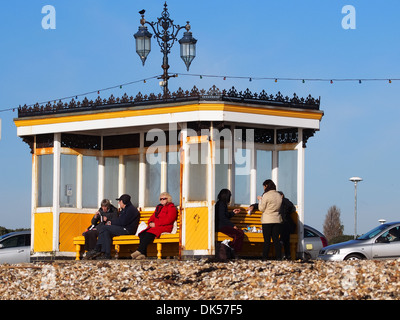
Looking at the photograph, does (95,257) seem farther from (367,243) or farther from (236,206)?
(367,243)

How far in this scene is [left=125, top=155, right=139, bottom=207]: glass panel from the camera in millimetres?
22312

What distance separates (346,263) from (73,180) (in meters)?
7.93

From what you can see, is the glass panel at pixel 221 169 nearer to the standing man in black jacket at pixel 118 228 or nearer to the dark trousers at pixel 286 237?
the dark trousers at pixel 286 237

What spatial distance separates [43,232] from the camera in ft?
72.4

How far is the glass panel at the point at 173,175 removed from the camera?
21266mm

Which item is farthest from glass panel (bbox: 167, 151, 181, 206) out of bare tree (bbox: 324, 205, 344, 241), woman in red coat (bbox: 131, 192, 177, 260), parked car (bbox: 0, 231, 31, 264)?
bare tree (bbox: 324, 205, 344, 241)

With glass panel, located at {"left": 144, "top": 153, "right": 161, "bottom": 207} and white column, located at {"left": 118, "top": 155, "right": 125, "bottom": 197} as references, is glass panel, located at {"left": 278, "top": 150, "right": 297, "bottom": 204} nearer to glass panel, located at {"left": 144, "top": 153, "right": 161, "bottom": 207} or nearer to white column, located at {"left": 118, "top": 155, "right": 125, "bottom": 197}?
glass panel, located at {"left": 144, "top": 153, "right": 161, "bottom": 207}

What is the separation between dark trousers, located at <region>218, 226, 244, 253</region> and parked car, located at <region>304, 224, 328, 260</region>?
743cm

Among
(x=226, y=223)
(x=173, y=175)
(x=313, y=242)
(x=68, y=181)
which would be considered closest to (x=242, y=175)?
(x=173, y=175)

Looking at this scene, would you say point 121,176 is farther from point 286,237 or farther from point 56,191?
point 286,237

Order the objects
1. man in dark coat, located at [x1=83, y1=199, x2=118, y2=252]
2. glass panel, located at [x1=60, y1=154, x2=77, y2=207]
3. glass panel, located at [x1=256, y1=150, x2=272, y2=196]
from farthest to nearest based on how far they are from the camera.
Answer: glass panel, located at [x1=60, y1=154, x2=77, y2=207] < glass panel, located at [x1=256, y1=150, x2=272, y2=196] < man in dark coat, located at [x1=83, y1=199, x2=118, y2=252]

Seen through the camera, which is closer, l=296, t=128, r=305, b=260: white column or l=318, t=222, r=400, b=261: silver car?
l=296, t=128, r=305, b=260: white column

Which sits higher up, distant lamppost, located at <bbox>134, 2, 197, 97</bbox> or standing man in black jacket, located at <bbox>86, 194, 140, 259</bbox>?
distant lamppost, located at <bbox>134, 2, 197, 97</bbox>

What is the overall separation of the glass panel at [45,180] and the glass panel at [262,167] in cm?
452
